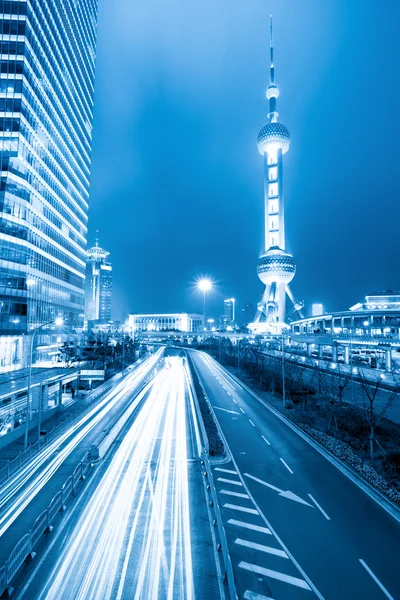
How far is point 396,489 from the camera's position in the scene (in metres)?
16.8

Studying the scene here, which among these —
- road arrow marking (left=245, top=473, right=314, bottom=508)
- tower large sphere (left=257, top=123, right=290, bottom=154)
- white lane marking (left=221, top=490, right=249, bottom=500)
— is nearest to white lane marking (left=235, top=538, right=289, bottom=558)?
white lane marking (left=221, top=490, right=249, bottom=500)

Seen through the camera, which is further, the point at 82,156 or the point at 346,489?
the point at 82,156

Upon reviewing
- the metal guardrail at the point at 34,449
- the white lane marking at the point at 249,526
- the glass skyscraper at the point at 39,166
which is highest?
the glass skyscraper at the point at 39,166

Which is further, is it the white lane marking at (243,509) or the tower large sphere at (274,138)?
the tower large sphere at (274,138)

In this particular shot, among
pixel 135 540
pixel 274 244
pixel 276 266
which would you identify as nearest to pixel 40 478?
pixel 135 540

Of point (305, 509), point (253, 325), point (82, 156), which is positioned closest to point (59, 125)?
point (82, 156)

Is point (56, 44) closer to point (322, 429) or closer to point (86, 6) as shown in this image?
point (86, 6)

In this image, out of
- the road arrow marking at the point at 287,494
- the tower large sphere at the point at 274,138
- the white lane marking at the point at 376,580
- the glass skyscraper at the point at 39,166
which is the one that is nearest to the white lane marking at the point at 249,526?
the road arrow marking at the point at 287,494

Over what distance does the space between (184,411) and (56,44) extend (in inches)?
3062

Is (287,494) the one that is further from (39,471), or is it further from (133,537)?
(39,471)

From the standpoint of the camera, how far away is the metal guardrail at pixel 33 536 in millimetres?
10438

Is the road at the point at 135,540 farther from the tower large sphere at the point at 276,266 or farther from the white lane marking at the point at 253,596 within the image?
the tower large sphere at the point at 276,266

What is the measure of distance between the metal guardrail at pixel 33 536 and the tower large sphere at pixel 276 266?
167027 millimetres

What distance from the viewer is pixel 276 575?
1118cm
